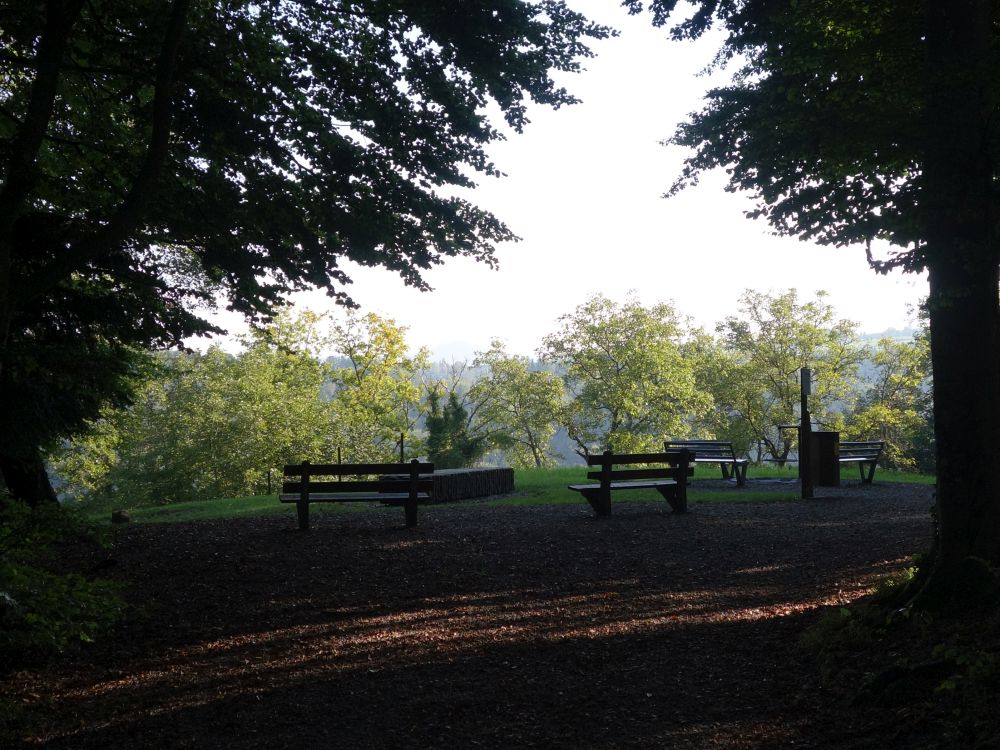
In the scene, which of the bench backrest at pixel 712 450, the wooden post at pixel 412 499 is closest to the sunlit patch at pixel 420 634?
the wooden post at pixel 412 499

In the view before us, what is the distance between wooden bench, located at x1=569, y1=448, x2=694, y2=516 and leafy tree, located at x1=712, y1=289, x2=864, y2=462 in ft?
102

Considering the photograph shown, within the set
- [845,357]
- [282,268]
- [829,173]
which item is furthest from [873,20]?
[845,357]

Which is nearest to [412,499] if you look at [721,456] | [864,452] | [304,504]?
[304,504]

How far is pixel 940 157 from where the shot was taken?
4.80 m

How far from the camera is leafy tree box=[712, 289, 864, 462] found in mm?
42312

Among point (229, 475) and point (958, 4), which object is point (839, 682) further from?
point (229, 475)

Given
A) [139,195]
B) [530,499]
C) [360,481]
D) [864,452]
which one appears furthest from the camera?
[864,452]

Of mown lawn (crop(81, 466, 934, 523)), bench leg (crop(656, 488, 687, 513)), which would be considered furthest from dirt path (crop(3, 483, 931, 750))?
mown lawn (crop(81, 466, 934, 523))

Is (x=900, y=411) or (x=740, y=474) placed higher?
(x=900, y=411)

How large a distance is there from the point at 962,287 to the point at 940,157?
80cm

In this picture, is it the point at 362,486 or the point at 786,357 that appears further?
the point at 786,357

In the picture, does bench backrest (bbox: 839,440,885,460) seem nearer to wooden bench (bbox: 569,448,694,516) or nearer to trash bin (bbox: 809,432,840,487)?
trash bin (bbox: 809,432,840,487)

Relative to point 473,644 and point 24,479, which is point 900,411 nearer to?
point 24,479

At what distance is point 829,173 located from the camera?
5621 mm
